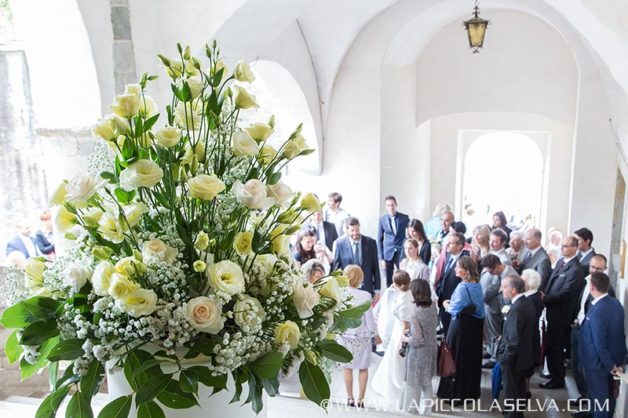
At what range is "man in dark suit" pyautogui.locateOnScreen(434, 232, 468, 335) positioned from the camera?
245 inches

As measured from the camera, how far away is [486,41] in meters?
10.1

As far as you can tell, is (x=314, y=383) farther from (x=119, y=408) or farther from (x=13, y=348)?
(x=13, y=348)

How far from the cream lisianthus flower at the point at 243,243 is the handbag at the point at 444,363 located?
4.14 metres

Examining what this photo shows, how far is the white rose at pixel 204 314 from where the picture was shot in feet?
4.58

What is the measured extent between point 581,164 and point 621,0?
5.06 meters

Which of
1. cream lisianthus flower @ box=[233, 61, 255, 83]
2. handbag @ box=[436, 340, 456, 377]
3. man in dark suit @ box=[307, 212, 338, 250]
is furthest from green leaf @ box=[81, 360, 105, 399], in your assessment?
man in dark suit @ box=[307, 212, 338, 250]

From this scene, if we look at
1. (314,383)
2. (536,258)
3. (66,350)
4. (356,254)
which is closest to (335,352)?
(314,383)

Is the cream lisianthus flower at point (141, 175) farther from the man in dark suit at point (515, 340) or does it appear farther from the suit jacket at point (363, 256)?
the suit jacket at point (363, 256)

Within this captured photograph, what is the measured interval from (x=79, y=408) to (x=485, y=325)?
520cm

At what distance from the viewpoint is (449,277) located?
6.24 m

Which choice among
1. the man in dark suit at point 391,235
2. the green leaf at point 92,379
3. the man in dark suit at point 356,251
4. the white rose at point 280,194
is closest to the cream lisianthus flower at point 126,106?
the white rose at point 280,194

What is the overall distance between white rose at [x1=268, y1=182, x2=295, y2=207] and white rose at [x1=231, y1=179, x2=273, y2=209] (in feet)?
0.26

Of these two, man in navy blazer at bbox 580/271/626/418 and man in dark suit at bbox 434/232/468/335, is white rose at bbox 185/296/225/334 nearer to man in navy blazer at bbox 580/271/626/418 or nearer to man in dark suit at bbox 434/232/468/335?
man in navy blazer at bbox 580/271/626/418

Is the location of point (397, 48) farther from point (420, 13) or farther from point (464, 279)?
point (464, 279)
